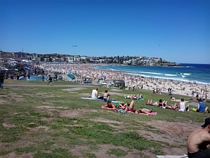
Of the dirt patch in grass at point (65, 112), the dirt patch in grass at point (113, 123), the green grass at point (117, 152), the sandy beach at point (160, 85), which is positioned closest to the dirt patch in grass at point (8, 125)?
the dirt patch in grass at point (65, 112)

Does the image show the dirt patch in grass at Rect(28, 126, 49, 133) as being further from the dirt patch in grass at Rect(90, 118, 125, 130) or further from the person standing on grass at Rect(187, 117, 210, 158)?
the person standing on grass at Rect(187, 117, 210, 158)

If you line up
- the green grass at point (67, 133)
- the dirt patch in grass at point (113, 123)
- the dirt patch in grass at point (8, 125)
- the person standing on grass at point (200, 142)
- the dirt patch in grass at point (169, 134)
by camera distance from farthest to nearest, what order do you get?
1. the dirt patch in grass at point (113, 123)
2. the dirt patch in grass at point (8, 125)
3. the dirt patch in grass at point (169, 134)
4. the green grass at point (67, 133)
5. the person standing on grass at point (200, 142)

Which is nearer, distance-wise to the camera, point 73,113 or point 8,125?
point 8,125

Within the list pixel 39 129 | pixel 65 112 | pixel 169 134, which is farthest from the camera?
pixel 65 112

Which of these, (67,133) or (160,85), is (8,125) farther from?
(160,85)

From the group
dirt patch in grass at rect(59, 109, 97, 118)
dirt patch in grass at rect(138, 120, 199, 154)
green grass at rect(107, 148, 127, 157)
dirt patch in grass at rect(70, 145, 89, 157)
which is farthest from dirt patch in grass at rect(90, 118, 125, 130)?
dirt patch in grass at rect(70, 145, 89, 157)

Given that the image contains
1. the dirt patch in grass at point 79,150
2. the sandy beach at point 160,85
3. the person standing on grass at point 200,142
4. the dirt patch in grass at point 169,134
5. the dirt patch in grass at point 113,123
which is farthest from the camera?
the sandy beach at point 160,85

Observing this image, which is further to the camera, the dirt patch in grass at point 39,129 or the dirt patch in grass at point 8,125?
the dirt patch in grass at point 8,125

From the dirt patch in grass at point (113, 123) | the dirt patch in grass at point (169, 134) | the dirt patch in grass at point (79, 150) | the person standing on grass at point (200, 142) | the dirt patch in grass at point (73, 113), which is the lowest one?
the dirt patch in grass at point (169, 134)

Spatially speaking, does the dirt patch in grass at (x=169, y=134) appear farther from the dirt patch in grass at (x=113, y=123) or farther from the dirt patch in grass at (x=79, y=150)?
the dirt patch in grass at (x=79, y=150)

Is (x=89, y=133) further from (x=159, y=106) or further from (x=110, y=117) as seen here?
(x=159, y=106)

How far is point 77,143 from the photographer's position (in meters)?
10.7

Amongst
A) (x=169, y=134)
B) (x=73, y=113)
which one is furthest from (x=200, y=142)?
(x=73, y=113)

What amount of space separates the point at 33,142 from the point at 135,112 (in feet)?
31.6
